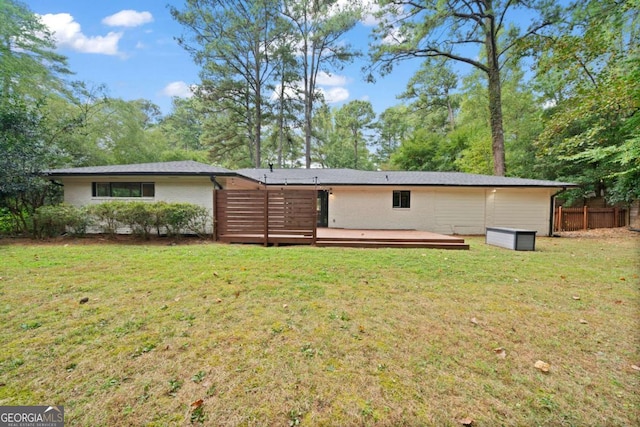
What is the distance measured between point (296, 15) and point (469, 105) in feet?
52.0

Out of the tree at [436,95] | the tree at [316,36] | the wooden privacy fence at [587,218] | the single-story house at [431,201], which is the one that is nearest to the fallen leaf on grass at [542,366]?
the single-story house at [431,201]

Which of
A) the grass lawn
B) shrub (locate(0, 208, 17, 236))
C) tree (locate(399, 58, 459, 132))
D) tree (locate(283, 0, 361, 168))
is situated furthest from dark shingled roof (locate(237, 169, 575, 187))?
tree (locate(399, 58, 459, 132))

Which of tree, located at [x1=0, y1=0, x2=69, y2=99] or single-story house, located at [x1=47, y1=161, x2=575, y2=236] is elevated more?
tree, located at [x1=0, y1=0, x2=69, y2=99]

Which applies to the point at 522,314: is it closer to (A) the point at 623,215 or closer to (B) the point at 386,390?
(B) the point at 386,390

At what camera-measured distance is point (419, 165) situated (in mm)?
22375

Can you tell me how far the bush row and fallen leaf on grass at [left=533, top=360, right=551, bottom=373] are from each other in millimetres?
9073

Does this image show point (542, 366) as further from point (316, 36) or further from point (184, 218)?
point (316, 36)

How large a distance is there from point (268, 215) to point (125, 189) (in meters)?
6.23

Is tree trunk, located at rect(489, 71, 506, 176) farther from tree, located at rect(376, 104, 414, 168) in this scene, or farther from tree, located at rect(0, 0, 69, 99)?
tree, located at rect(0, 0, 69, 99)

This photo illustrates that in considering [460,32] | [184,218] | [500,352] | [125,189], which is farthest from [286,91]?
[500,352]

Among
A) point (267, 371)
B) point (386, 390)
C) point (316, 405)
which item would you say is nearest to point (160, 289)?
point (267, 371)

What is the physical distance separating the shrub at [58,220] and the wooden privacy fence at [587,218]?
20945 mm

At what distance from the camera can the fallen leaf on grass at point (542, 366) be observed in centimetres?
222

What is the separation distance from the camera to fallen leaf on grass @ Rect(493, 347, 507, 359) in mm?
2404
